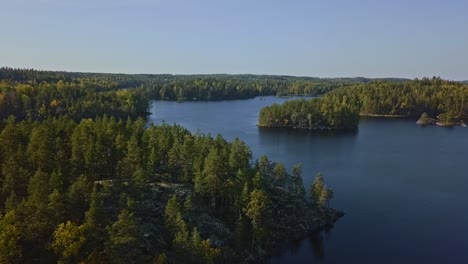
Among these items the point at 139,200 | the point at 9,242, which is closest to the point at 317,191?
the point at 139,200

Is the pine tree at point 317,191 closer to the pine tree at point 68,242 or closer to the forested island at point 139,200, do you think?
the forested island at point 139,200

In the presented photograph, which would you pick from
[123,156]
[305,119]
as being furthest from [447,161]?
[123,156]

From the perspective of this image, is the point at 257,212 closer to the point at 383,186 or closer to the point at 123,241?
the point at 123,241

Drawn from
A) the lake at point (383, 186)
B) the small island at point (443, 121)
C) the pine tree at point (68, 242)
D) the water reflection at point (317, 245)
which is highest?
the small island at point (443, 121)

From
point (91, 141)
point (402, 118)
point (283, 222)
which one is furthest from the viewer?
point (402, 118)

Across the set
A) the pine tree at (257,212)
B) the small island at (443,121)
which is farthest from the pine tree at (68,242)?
the small island at (443,121)

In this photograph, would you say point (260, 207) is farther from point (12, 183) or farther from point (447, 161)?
point (447, 161)
